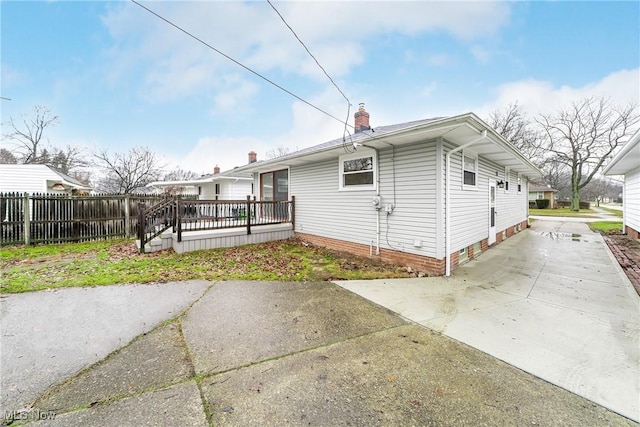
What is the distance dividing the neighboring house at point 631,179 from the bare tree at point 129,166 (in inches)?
1188

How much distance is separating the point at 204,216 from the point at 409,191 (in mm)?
6193

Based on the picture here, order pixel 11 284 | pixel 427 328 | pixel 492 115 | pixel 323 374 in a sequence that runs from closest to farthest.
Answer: pixel 323 374 → pixel 427 328 → pixel 11 284 → pixel 492 115

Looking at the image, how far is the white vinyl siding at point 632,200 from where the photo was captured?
9.20 metres

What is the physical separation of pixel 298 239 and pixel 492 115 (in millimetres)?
29153

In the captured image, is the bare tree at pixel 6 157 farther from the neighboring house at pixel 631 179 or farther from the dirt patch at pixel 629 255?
the neighboring house at pixel 631 179

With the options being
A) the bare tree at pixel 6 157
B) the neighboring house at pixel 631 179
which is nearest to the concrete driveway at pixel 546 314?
the neighboring house at pixel 631 179

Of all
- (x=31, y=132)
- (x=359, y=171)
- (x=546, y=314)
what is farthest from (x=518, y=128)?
(x=31, y=132)

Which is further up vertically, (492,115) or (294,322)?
(492,115)

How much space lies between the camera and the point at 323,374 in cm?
225

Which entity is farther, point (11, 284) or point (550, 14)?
point (550, 14)

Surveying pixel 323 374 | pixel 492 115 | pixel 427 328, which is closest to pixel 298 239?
pixel 427 328

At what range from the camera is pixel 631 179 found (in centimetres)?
1040

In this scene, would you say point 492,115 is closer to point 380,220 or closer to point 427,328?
point 380,220

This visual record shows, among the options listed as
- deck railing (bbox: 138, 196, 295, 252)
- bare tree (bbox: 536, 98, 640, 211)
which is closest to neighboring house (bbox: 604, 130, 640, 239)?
deck railing (bbox: 138, 196, 295, 252)
